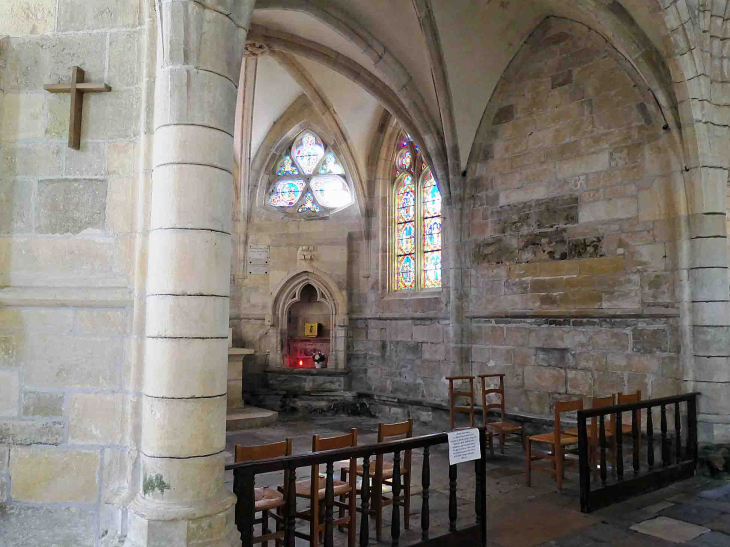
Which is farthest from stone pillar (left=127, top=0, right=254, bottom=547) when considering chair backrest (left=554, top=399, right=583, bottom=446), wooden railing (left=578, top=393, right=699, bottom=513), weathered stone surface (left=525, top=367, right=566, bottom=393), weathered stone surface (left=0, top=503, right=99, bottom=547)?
weathered stone surface (left=525, top=367, right=566, bottom=393)

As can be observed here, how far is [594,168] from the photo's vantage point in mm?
6566

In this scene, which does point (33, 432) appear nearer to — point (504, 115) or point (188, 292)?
point (188, 292)

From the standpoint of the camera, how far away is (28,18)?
10.5ft

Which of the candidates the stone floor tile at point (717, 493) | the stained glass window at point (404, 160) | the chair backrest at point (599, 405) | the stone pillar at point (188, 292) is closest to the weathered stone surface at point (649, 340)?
the chair backrest at point (599, 405)

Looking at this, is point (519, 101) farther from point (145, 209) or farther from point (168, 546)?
point (168, 546)

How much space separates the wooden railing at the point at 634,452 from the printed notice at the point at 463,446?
1135 mm

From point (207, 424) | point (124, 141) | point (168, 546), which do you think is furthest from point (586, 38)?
point (168, 546)

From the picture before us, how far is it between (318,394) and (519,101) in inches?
224

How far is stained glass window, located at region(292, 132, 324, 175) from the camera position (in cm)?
1105

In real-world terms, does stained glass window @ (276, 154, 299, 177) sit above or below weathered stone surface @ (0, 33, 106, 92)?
above

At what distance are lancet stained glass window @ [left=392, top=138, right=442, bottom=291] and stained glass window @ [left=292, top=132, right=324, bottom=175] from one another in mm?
1648

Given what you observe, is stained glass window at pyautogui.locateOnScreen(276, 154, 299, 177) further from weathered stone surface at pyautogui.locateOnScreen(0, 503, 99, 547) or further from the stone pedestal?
weathered stone surface at pyautogui.locateOnScreen(0, 503, 99, 547)

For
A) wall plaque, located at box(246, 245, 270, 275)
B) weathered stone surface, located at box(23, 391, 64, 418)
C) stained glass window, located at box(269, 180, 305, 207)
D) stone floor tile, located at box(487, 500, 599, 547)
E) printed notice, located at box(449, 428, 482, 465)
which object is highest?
stained glass window, located at box(269, 180, 305, 207)

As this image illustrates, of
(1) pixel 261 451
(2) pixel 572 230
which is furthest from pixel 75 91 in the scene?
(2) pixel 572 230
